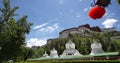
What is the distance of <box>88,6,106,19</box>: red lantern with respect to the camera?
1.92 metres

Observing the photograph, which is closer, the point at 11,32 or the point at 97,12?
the point at 97,12

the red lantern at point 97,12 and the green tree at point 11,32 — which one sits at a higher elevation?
the green tree at point 11,32

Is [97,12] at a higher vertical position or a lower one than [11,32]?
lower

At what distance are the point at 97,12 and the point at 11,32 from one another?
3312 cm

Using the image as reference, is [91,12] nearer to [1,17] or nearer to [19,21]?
[1,17]

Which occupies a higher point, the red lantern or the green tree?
the green tree

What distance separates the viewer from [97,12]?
1938mm

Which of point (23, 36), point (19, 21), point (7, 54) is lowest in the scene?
point (7, 54)

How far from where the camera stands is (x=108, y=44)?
67.3m

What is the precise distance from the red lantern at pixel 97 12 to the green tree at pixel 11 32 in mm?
31208

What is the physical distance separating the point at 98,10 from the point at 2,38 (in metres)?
33.3

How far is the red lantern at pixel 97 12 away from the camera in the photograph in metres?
1.92

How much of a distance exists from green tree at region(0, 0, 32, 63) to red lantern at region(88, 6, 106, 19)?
3121 centimetres

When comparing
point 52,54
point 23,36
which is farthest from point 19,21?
point 52,54
